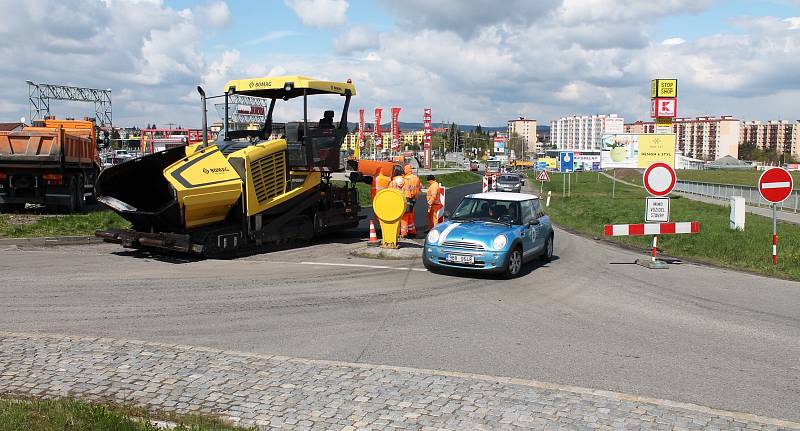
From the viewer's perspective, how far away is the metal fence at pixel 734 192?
33.4 meters

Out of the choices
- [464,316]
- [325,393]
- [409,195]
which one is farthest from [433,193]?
[325,393]

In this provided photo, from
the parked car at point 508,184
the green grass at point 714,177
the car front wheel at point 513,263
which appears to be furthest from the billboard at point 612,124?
the car front wheel at point 513,263

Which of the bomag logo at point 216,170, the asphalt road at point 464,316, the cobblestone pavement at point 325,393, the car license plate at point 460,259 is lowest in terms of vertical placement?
the asphalt road at point 464,316

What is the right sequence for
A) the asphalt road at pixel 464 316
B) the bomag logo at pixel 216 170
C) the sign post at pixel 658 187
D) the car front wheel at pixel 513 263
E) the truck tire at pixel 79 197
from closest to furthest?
the asphalt road at pixel 464 316
the car front wheel at pixel 513 263
the bomag logo at pixel 216 170
the sign post at pixel 658 187
the truck tire at pixel 79 197

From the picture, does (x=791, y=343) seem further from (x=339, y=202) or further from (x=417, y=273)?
(x=339, y=202)

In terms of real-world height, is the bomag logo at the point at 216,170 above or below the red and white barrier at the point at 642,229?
above

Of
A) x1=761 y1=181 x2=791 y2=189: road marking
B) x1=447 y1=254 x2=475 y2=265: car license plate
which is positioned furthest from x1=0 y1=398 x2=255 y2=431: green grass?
x1=761 y1=181 x2=791 y2=189: road marking

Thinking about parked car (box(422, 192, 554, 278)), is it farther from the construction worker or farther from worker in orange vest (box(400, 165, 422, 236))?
the construction worker

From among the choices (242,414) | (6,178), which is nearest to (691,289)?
(242,414)

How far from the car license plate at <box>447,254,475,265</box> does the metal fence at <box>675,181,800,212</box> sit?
1063 inches

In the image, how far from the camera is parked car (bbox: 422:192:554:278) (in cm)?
1181

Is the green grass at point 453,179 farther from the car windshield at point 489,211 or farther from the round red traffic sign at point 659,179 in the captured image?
the car windshield at point 489,211

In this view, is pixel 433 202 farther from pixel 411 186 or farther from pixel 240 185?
pixel 240 185

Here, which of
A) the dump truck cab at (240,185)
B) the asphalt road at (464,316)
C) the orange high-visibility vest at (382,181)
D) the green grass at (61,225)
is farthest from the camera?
the orange high-visibility vest at (382,181)
